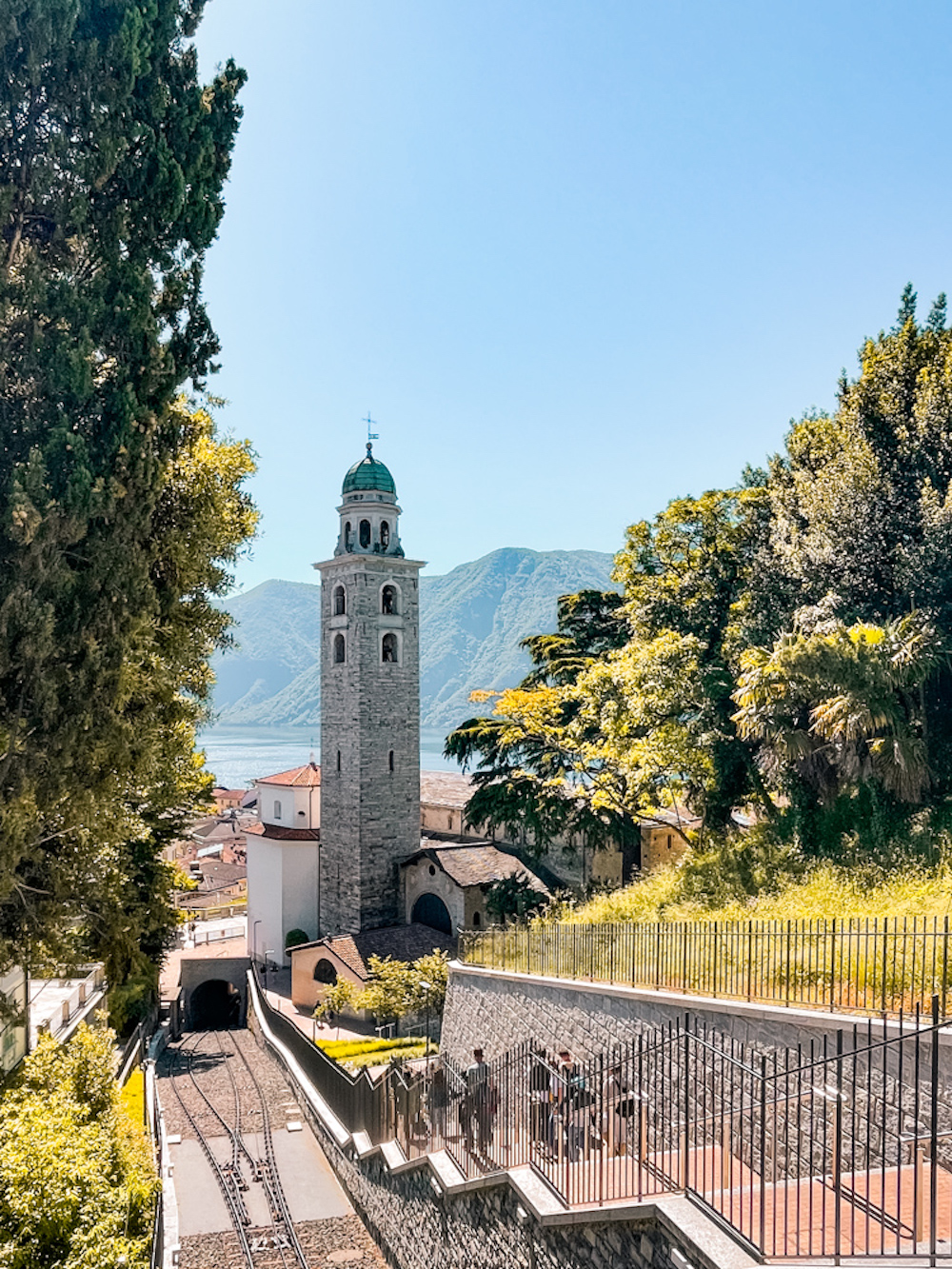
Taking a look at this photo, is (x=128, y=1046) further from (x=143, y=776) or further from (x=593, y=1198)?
(x=593, y=1198)

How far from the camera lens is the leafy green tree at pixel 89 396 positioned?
276 inches

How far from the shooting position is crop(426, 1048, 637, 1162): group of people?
734cm

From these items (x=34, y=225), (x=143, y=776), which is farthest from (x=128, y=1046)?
(x=34, y=225)

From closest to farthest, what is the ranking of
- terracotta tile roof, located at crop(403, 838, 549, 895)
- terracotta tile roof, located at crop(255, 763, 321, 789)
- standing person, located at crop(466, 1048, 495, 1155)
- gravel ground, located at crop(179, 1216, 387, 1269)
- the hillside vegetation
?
1. standing person, located at crop(466, 1048, 495, 1155)
2. the hillside vegetation
3. gravel ground, located at crop(179, 1216, 387, 1269)
4. terracotta tile roof, located at crop(403, 838, 549, 895)
5. terracotta tile roof, located at crop(255, 763, 321, 789)

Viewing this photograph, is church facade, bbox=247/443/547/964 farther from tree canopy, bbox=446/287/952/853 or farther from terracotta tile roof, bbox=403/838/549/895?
tree canopy, bbox=446/287/952/853

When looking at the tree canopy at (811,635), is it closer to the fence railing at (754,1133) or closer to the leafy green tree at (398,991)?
the fence railing at (754,1133)

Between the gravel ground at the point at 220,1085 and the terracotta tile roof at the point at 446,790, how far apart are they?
1397 centimetres

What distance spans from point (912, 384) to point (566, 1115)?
47.4ft

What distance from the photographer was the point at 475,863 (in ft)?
107

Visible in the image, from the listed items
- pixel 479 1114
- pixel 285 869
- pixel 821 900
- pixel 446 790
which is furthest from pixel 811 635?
pixel 446 790

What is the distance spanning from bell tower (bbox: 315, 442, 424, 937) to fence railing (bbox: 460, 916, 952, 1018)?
66.9 feet

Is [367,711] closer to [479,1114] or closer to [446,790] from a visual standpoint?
[446,790]

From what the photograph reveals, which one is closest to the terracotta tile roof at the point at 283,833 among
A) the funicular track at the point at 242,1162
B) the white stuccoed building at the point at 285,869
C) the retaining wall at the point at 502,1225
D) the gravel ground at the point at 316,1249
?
the white stuccoed building at the point at 285,869

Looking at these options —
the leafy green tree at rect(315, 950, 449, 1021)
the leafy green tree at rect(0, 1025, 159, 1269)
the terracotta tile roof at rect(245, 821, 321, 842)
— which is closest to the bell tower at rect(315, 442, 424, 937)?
the terracotta tile roof at rect(245, 821, 321, 842)
